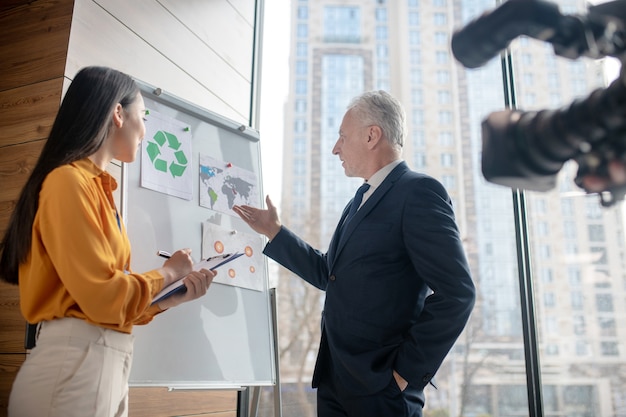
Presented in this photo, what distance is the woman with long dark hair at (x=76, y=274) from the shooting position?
1255 mm

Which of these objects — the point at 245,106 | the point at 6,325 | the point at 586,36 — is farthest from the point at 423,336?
the point at 245,106

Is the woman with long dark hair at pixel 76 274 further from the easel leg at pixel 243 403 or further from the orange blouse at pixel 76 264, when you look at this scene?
the easel leg at pixel 243 403

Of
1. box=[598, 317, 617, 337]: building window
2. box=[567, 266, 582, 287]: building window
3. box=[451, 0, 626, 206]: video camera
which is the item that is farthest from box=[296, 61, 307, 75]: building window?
box=[451, 0, 626, 206]: video camera

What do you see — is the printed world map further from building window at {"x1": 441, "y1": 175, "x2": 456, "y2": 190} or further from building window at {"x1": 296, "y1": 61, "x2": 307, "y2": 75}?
building window at {"x1": 296, "y1": 61, "x2": 307, "y2": 75}

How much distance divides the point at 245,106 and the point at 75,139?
6.05 feet

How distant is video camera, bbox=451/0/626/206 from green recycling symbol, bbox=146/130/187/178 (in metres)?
1.41

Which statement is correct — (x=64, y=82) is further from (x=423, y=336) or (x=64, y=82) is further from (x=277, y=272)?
(x=277, y=272)

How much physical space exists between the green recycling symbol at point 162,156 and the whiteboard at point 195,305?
6 cm

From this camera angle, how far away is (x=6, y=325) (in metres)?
1.84

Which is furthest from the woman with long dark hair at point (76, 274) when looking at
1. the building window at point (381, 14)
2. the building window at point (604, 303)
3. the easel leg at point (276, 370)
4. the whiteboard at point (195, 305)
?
the building window at point (381, 14)

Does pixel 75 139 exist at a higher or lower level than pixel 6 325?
higher

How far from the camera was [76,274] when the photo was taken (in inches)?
49.3

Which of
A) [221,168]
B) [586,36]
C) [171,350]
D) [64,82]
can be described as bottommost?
[171,350]

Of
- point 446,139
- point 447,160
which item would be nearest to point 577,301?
point 447,160
